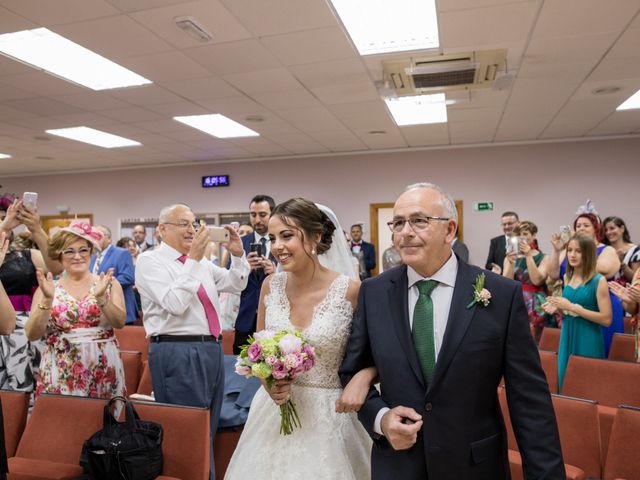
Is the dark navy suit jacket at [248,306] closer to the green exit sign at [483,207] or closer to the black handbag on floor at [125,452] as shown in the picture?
the black handbag on floor at [125,452]

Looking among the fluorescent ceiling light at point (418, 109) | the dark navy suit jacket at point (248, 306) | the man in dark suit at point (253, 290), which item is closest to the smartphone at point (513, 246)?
the fluorescent ceiling light at point (418, 109)

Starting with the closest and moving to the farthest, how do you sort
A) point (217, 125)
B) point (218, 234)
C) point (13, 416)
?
point (13, 416) < point (218, 234) < point (217, 125)

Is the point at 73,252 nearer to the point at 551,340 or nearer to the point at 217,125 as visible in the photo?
the point at 551,340

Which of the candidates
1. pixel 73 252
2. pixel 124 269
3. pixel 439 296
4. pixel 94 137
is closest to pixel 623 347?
pixel 439 296

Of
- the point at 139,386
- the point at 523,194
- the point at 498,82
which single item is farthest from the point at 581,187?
the point at 139,386

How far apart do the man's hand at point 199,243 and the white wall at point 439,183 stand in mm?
7689

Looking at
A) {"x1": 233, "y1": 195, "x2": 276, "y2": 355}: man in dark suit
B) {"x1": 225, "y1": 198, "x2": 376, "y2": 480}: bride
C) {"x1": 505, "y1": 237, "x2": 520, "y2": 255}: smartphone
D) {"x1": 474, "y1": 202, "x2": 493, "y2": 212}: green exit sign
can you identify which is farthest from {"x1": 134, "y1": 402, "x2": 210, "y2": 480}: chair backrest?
{"x1": 474, "y1": 202, "x2": 493, "y2": 212}: green exit sign

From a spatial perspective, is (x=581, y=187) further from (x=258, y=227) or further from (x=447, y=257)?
(x=447, y=257)

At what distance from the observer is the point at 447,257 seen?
172cm

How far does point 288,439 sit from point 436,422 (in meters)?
0.75

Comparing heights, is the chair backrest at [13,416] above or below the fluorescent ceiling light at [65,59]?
below

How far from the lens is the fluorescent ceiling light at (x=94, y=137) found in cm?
837

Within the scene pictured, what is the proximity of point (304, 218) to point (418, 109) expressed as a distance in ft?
18.6

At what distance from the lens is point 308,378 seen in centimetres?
213
